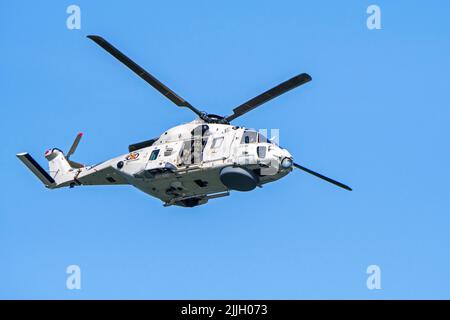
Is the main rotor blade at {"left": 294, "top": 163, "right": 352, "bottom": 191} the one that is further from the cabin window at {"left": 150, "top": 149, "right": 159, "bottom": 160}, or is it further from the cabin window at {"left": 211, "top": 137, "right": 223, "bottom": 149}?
the cabin window at {"left": 150, "top": 149, "right": 159, "bottom": 160}

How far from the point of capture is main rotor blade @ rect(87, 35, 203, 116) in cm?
4600

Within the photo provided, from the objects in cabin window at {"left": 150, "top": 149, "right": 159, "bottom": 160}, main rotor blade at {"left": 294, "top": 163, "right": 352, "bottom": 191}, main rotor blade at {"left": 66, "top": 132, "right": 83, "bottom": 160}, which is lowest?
main rotor blade at {"left": 294, "top": 163, "right": 352, "bottom": 191}

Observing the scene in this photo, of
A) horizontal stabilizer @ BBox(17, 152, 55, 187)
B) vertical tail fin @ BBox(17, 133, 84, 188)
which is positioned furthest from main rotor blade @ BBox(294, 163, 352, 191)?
horizontal stabilizer @ BBox(17, 152, 55, 187)

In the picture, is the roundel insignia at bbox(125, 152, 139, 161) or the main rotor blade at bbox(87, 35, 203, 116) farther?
the roundel insignia at bbox(125, 152, 139, 161)

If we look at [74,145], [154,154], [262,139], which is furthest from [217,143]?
[74,145]

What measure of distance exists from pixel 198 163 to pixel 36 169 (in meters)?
10.3

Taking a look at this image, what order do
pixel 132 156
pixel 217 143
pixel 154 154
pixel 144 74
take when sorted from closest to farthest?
pixel 217 143 → pixel 144 74 → pixel 154 154 → pixel 132 156

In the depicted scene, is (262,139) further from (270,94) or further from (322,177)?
(322,177)

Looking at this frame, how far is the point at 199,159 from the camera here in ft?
150
